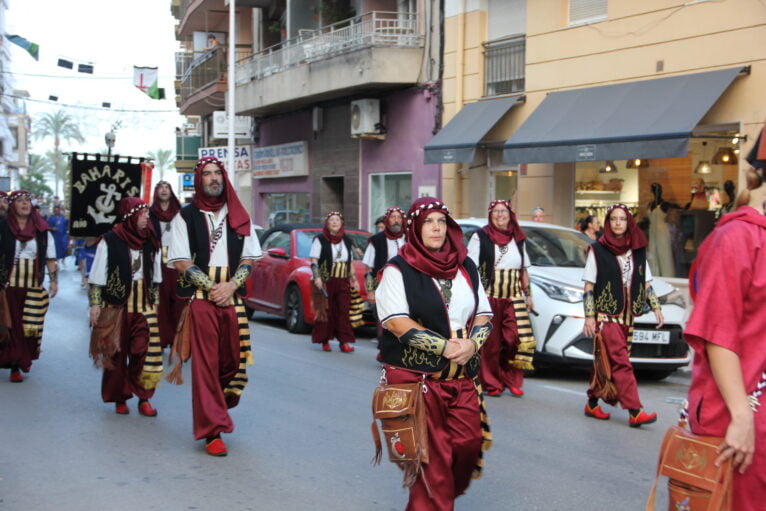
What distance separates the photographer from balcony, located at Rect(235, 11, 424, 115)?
810 inches

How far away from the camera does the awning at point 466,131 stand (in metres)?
17.9

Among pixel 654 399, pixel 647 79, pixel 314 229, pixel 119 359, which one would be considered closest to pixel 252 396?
pixel 119 359

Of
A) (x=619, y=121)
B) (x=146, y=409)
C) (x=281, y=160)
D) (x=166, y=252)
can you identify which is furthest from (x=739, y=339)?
(x=281, y=160)

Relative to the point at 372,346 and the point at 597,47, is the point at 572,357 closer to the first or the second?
the point at 372,346

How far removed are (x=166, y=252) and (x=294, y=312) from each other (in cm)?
366

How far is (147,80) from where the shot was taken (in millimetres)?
27641

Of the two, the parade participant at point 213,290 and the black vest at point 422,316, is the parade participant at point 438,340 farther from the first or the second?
the parade participant at point 213,290

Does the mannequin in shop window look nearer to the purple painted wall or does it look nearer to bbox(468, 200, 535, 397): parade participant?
the purple painted wall

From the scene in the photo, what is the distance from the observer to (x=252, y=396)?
8719 millimetres

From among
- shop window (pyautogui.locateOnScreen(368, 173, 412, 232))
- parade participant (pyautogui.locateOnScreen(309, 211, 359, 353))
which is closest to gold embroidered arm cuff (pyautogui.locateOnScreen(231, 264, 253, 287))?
parade participant (pyautogui.locateOnScreen(309, 211, 359, 353))

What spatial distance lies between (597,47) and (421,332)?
1304cm

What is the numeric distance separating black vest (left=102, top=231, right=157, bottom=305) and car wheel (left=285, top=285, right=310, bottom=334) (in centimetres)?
592

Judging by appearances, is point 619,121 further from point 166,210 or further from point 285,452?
point 285,452

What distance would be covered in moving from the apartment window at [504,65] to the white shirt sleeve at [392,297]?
14550 mm
